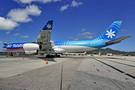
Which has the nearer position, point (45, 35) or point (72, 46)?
point (45, 35)

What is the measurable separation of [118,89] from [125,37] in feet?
53.4

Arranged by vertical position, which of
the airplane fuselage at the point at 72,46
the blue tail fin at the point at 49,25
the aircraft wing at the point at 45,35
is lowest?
the airplane fuselage at the point at 72,46

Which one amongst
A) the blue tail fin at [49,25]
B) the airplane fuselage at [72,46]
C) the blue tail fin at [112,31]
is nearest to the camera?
the blue tail fin at [49,25]

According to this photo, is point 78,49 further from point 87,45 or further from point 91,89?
point 91,89

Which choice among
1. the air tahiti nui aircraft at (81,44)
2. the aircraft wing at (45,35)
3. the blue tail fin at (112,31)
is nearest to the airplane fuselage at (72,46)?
the air tahiti nui aircraft at (81,44)

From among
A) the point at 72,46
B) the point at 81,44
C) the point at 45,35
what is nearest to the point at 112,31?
the point at 81,44

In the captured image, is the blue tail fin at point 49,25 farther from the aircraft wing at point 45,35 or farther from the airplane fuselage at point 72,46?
the airplane fuselage at point 72,46

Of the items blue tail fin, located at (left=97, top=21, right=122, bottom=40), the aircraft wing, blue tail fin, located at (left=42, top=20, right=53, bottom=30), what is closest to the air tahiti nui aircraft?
blue tail fin, located at (left=97, top=21, right=122, bottom=40)

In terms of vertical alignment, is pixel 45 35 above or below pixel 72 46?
above

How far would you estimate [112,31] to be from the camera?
2069cm

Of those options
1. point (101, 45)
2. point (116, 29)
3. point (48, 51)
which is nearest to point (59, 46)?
point (48, 51)

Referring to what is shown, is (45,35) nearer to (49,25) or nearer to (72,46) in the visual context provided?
(49,25)

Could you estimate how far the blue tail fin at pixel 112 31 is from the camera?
2039cm

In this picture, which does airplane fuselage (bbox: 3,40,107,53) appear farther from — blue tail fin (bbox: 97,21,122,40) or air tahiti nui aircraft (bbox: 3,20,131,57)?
blue tail fin (bbox: 97,21,122,40)
